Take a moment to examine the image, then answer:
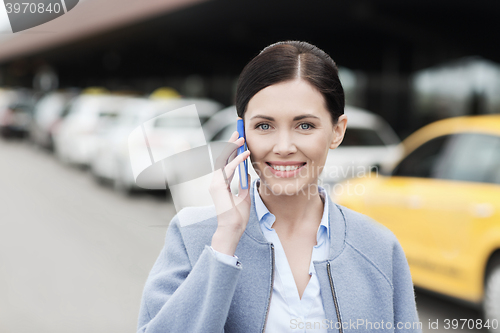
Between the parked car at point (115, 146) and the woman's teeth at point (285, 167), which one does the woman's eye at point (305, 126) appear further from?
the parked car at point (115, 146)

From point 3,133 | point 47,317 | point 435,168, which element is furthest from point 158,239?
point 3,133

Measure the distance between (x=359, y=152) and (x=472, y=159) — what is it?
118 inches

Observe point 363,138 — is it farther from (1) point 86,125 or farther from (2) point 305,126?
(1) point 86,125

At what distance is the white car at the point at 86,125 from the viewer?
13.8m

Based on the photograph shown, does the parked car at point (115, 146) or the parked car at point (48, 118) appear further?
the parked car at point (48, 118)

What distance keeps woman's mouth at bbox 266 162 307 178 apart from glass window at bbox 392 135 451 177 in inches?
142

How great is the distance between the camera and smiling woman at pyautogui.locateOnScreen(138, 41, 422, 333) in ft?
5.03

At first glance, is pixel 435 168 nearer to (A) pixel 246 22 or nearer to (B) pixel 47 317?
(B) pixel 47 317

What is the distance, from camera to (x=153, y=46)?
966 inches

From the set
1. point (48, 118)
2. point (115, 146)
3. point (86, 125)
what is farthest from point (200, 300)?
point (48, 118)

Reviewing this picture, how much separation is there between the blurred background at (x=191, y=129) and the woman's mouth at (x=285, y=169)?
280 millimetres

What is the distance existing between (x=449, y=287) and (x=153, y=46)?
21.9m

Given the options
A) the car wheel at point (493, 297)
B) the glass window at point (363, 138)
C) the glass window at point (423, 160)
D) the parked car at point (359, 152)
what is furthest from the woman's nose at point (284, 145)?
the glass window at point (363, 138)

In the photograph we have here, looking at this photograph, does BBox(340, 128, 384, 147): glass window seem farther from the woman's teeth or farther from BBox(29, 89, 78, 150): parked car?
BBox(29, 89, 78, 150): parked car
